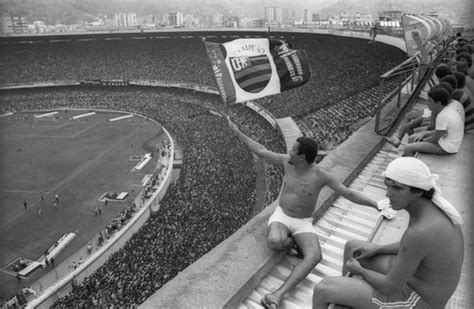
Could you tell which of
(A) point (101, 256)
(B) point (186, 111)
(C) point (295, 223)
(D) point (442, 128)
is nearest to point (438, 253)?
(C) point (295, 223)

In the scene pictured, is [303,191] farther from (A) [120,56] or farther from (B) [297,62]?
(A) [120,56]

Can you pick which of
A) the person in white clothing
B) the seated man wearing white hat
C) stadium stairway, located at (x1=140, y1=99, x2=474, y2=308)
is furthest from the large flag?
the seated man wearing white hat

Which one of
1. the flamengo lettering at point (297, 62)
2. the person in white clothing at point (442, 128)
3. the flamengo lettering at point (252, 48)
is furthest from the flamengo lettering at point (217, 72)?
the person in white clothing at point (442, 128)

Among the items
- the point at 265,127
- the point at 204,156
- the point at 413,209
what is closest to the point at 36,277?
the point at 204,156

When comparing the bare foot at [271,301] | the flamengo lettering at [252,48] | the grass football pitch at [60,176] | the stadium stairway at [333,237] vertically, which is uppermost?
the flamengo lettering at [252,48]

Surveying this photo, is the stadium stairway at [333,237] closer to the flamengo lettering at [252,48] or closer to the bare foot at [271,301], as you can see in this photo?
the bare foot at [271,301]

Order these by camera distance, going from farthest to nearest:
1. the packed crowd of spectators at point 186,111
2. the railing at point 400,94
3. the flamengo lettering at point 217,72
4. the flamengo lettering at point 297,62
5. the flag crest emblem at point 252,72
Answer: the packed crowd of spectators at point 186,111 < the railing at point 400,94 < the flamengo lettering at point 297,62 < the flag crest emblem at point 252,72 < the flamengo lettering at point 217,72

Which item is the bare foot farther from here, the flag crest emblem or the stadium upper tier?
the stadium upper tier
